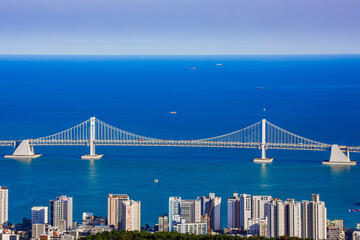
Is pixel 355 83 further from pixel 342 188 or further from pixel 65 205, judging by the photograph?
pixel 65 205

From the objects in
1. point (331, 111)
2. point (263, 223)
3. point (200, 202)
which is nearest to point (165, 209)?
point (200, 202)

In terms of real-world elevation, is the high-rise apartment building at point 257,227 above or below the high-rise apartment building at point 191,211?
below

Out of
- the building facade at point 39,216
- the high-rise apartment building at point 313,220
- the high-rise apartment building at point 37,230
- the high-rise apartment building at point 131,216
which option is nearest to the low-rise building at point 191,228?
the high-rise apartment building at point 131,216

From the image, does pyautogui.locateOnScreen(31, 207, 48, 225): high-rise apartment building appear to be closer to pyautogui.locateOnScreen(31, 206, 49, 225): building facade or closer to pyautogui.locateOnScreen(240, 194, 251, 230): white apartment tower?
pyautogui.locateOnScreen(31, 206, 49, 225): building facade

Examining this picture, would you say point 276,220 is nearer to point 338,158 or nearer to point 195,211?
point 195,211

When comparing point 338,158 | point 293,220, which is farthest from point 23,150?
point 293,220

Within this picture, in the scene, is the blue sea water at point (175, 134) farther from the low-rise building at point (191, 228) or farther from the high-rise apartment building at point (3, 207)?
the low-rise building at point (191, 228)
